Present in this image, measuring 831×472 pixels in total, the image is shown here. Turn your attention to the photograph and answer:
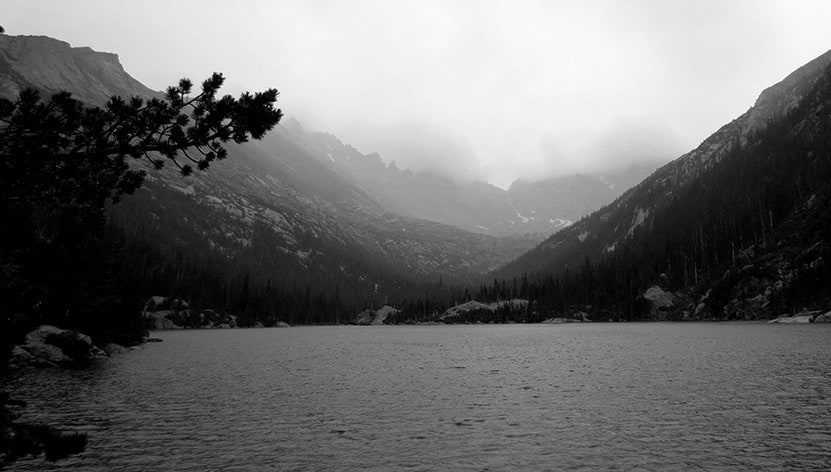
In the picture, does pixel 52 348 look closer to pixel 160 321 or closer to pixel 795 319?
pixel 160 321

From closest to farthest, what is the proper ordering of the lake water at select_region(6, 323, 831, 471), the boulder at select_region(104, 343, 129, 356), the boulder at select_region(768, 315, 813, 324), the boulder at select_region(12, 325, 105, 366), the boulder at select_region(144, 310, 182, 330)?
the lake water at select_region(6, 323, 831, 471), the boulder at select_region(12, 325, 105, 366), the boulder at select_region(104, 343, 129, 356), the boulder at select_region(768, 315, 813, 324), the boulder at select_region(144, 310, 182, 330)

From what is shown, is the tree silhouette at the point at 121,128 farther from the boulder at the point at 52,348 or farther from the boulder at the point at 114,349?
the boulder at the point at 114,349

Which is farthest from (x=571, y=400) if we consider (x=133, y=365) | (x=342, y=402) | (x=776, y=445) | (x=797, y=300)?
(x=797, y=300)

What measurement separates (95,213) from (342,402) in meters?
25.7

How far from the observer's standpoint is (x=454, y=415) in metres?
31.7

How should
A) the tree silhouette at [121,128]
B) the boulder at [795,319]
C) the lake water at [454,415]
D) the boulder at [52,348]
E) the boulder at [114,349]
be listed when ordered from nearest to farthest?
the tree silhouette at [121,128], the lake water at [454,415], the boulder at [52,348], the boulder at [114,349], the boulder at [795,319]

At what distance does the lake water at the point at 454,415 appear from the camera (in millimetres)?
22328

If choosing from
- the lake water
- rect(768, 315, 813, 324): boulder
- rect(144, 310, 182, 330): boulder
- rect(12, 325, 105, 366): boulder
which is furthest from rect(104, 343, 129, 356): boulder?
rect(768, 315, 813, 324): boulder

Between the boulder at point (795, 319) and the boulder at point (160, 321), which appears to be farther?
the boulder at point (160, 321)

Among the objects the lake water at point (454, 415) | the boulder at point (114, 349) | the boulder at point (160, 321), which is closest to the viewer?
the lake water at point (454, 415)

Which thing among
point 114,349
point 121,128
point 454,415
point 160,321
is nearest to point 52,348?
point 114,349

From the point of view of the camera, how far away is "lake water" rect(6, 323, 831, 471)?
73.3 feet

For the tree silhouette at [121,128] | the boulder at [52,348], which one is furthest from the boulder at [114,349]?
the tree silhouette at [121,128]

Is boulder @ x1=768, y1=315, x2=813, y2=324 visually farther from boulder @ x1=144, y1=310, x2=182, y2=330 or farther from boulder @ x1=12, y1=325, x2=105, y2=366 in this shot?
boulder @ x1=144, y1=310, x2=182, y2=330
